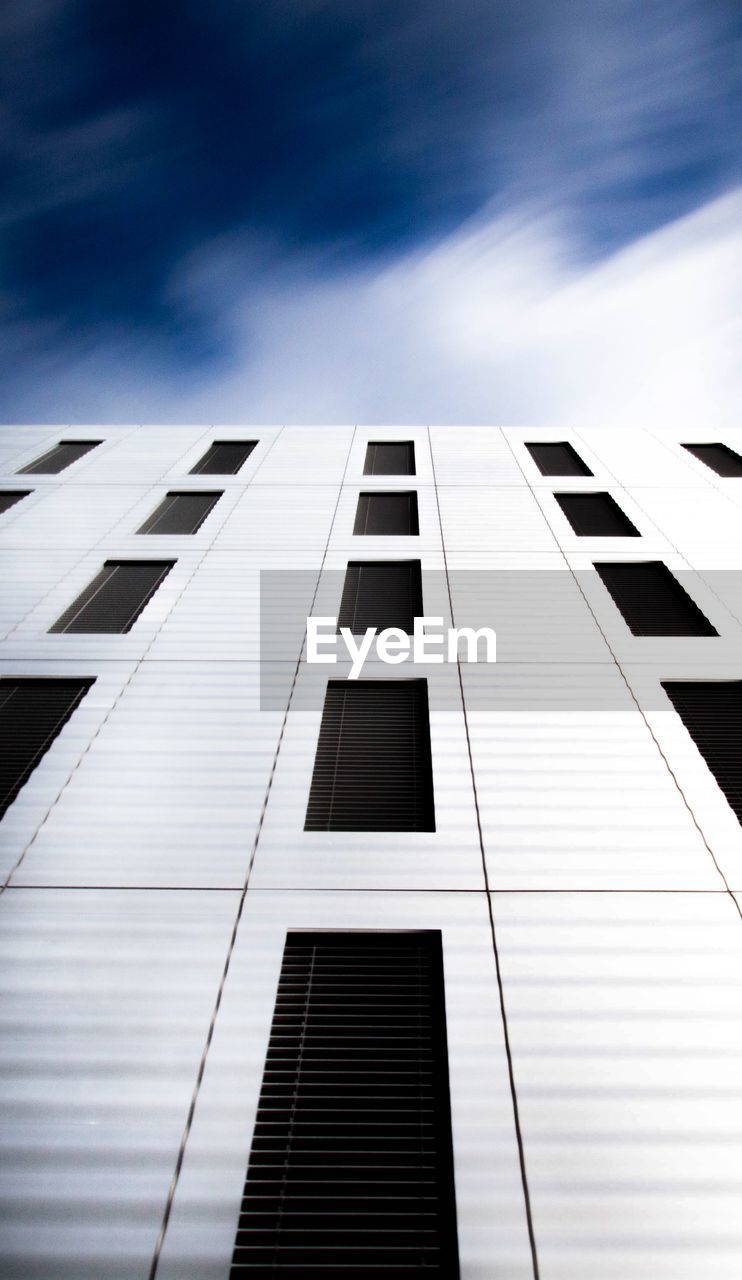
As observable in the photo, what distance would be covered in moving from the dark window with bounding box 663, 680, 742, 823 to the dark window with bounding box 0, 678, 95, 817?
25.0 ft

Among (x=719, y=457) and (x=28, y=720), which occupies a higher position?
(x=719, y=457)

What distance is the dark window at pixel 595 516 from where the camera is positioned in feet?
33.1

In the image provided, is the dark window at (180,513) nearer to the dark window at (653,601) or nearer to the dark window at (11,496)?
the dark window at (11,496)

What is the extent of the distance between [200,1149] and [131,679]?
4952mm

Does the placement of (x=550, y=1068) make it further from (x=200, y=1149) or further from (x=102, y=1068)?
(x=102, y=1068)

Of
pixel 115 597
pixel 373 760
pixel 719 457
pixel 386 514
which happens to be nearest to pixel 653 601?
pixel 386 514

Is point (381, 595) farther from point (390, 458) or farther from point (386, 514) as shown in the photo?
point (390, 458)

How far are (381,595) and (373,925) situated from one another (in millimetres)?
5212

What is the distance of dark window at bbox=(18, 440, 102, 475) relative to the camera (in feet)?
43.1

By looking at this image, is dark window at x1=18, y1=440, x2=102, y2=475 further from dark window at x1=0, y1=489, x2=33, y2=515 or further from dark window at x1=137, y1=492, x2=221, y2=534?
dark window at x1=137, y1=492, x2=221, y2=534

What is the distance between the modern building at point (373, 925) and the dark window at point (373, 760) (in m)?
0.04

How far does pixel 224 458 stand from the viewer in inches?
532

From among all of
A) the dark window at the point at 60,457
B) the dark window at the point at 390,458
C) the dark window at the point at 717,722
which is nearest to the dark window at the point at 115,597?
the dark window at the point at 60,457

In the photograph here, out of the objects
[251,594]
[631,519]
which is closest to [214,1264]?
[251,594]
